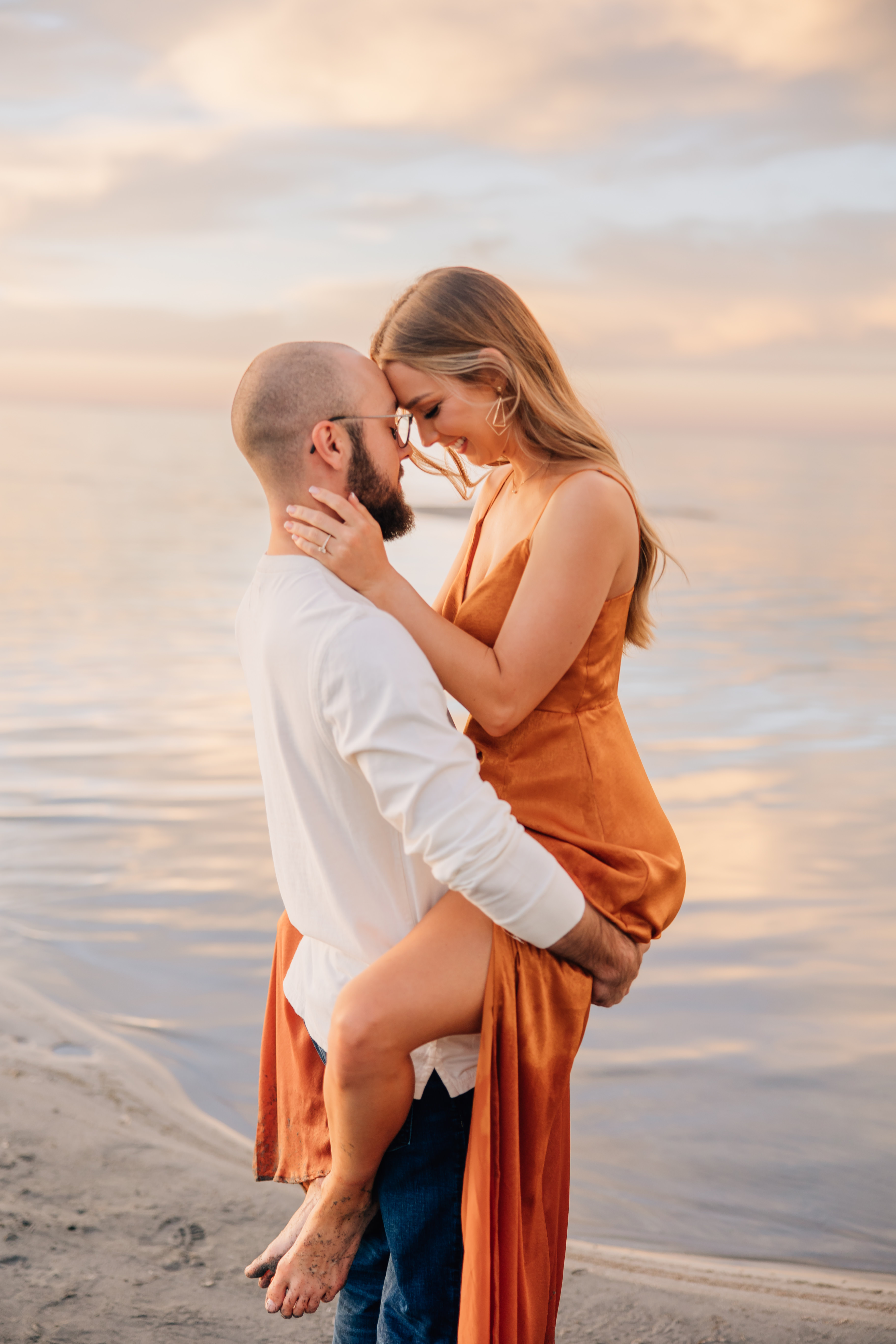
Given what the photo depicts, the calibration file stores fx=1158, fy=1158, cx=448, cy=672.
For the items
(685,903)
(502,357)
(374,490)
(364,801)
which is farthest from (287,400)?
(685,903)

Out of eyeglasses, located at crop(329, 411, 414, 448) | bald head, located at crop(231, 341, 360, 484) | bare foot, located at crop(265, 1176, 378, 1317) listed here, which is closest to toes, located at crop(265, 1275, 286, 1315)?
bare foot, located at crop(265, 1176, 378, 1317)

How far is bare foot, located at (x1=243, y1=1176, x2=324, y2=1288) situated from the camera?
2.15m

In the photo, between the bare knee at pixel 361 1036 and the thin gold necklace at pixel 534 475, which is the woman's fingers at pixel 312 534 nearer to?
the thin gold necklace at pixel 534 475

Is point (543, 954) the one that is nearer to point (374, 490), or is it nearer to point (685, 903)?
point (374, 490)

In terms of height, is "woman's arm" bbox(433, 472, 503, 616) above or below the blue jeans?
above

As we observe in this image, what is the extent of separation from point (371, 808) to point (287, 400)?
2.37 ft

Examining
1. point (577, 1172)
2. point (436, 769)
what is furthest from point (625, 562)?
point (577, 1172)

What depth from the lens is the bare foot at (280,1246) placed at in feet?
7.06

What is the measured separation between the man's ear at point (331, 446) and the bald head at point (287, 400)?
0.5 inches

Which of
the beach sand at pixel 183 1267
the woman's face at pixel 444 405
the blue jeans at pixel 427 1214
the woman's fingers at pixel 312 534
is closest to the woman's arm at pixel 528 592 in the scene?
the woman's fingers at pixel 312 534

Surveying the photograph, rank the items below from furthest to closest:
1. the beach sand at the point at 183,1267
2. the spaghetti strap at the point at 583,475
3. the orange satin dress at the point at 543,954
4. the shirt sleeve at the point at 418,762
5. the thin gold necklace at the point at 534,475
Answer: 1. the beach sand at the point at 183,1267
2. the thin gold necklace at the point at 534,475
3. the spaghetti strap at the point at 583,475
4. the orange satin dress at the point at 543,954
5. the shirt sleeve at the point at 418,762

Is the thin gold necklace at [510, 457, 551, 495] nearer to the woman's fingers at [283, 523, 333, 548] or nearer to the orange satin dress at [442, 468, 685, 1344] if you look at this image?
the orange satin dress at [442, 468, 685, 1344]

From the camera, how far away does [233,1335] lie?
9.09 feet

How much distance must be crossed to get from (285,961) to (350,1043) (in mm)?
564
